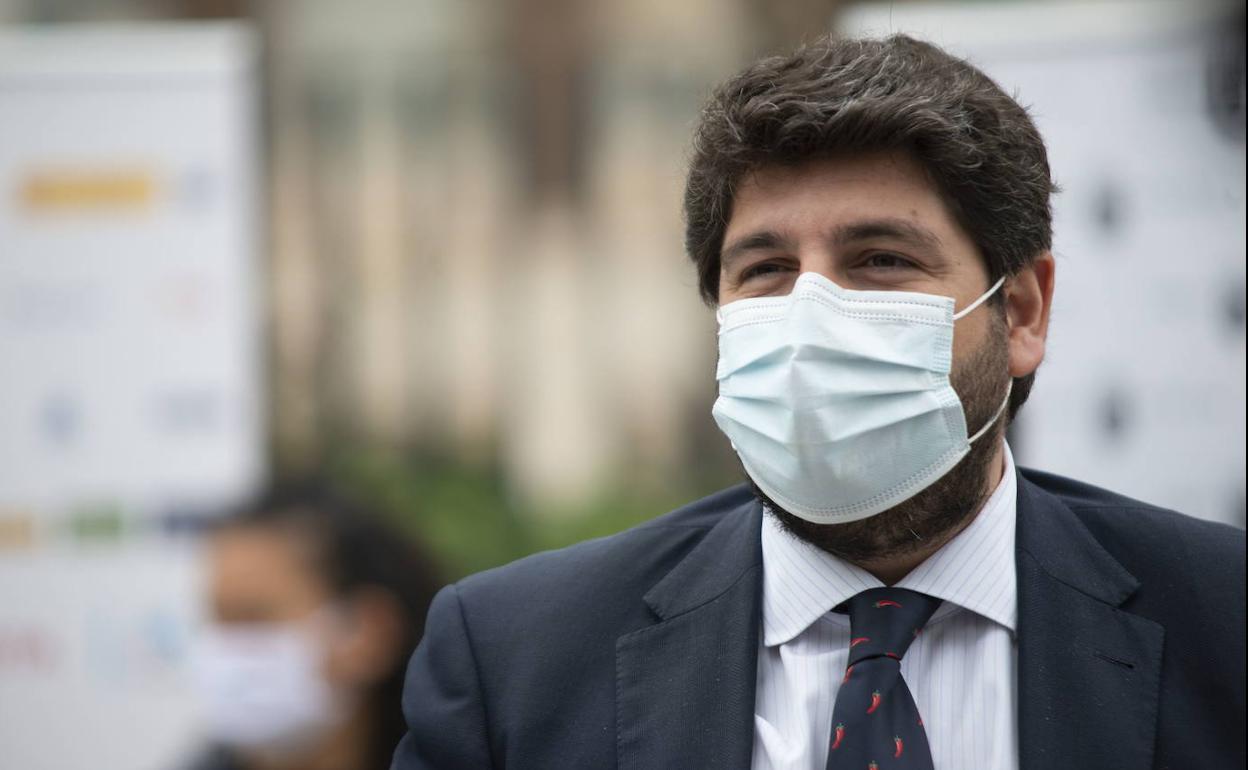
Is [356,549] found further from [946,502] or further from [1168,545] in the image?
[1168,545]

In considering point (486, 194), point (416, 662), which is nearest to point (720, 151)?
point (416, 662)

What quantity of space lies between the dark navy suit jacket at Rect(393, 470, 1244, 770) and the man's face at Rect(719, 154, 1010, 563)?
0.52 ft

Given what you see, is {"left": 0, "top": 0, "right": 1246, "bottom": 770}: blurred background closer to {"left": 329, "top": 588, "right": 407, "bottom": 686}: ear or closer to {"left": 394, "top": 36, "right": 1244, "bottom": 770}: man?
{"left": 329, "top": 588, "right": 407, "bottom": 686}: ear

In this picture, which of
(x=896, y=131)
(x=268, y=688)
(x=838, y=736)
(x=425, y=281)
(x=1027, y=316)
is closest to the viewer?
(x=838, y=736)

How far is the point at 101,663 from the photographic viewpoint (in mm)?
5102

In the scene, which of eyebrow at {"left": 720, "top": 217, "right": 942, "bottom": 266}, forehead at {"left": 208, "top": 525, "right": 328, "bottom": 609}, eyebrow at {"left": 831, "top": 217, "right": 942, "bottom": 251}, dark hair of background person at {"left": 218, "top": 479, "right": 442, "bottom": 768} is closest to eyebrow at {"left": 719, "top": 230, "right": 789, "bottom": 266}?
eyebrow at {"left": 720, "top": 217, "right": 942, "bottom": 266}

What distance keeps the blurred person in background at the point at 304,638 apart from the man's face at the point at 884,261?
2527 millimetres

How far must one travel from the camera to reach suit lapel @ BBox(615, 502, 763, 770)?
2289 millimetres

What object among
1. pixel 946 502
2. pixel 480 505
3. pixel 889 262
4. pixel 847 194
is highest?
pixel 847 194

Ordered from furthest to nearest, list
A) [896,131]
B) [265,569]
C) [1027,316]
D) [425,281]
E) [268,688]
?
1. [425,281]
2. [265,569]
3. [268,688]
4. [1027,316]
5. [896,131]

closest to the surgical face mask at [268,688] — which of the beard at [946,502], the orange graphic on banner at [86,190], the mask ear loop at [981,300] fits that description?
the orange graphic on banner at [86,190]

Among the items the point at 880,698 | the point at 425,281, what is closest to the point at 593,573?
the point at 880,698

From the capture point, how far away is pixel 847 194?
242cm

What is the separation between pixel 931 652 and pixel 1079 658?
0.78 ft
